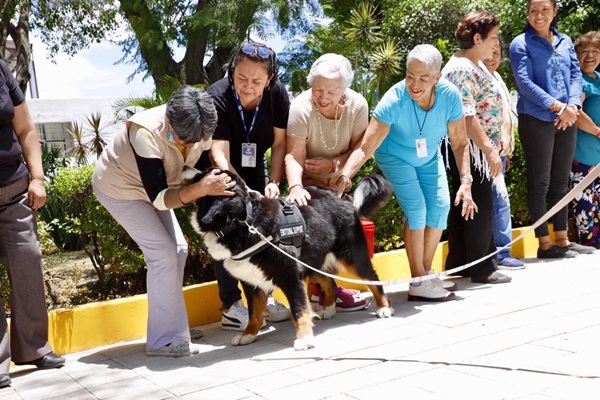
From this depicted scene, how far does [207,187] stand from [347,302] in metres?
1.72

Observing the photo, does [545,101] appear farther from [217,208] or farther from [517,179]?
[217,208]

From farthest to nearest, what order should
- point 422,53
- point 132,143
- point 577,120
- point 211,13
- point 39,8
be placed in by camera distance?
1. point 211,13
2. point 39,8
3. point 577,120
4. point 422,53
5. point 132,143

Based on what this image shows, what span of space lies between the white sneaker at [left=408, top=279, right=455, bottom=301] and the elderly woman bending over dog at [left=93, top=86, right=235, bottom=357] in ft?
5.92

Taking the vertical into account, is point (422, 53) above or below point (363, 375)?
above

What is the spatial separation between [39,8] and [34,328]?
13337mm

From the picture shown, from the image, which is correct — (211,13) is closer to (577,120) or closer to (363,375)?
(577,120)

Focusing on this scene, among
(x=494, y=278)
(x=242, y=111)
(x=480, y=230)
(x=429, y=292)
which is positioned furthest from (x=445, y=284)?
(x=242, y=111)

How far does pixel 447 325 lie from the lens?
13.3 feet

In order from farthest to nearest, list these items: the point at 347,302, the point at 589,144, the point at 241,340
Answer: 1. the point at 589,144
2. the point at 347,302
3. the point at 241,340

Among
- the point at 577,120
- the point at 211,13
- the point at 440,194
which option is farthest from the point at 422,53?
the point at 211,13

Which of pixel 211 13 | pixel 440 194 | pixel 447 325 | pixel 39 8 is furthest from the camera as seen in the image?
pixel 211 13

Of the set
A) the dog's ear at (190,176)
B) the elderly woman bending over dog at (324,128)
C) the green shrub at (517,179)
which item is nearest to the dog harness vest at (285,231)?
the elderly woman bending over dog at (324,128)

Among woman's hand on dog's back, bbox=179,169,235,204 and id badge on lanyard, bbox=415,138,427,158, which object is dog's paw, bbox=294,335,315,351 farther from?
id badge on lanyard, bbox=415,138,427,158

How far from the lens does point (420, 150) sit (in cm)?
463
